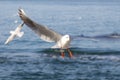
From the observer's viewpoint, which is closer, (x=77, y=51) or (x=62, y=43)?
(x=62, y=43)

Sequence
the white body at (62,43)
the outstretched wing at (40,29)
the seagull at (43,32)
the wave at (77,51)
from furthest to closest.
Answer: the wave at (77,51)
the white body at (62,43)
the outstretched wing at (40,29)
the seagull at (43,32)

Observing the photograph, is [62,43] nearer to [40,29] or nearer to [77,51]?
[40,29]

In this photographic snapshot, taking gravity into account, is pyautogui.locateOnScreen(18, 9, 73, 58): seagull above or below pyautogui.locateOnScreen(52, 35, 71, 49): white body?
above

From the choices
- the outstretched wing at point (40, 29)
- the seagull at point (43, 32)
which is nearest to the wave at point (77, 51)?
the seagull at point (43, 32)

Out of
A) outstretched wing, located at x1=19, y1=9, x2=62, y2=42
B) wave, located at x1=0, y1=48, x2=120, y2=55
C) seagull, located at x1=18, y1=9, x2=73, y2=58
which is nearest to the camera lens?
seagull, located at x1=18, y1=9, x2=73, y2=58

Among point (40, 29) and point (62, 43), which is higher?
point (40, 29)

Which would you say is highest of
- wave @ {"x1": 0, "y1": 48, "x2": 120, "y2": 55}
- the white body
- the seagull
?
the seagull

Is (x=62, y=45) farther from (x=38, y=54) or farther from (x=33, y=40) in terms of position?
(x=33, y=40)

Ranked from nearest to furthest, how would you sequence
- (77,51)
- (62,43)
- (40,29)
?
(40,29) → (62,43) → (77,51)

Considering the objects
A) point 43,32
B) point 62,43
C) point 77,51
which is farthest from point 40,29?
point 77,51

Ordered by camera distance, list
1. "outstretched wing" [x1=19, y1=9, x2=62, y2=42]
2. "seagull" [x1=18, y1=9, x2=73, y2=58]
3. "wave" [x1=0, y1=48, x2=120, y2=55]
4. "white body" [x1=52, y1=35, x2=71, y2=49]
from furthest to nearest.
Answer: "wave" [x1=0, y1=48, x2=120, y2=55] → "white body" [x1=52, y1=35, x2=71, y2=49] → "outstretched wing" [x1=19, y1=9, x2=62, y2=42] → "seagull" [x1=18, y1=9, x2=73, y2=58]

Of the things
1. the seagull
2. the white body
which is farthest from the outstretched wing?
the white body

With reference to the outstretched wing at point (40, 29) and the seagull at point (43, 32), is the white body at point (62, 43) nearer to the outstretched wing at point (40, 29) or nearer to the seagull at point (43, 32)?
the seagull at point (43, 32)

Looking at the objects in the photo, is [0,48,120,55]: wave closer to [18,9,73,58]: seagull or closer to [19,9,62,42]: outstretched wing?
[18,9,73,58]: seagull
